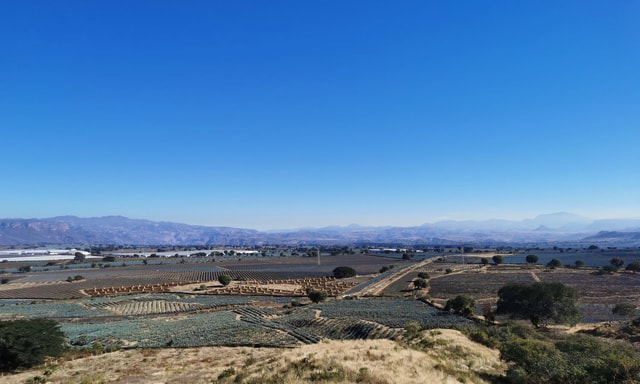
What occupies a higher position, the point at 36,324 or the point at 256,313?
the point at 36,324

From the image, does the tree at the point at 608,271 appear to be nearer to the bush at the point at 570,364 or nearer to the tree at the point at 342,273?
the tree at the point at 342,273

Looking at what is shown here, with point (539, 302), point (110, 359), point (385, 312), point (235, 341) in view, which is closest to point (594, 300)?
point (539, 302)

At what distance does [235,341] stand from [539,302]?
32.2 metres

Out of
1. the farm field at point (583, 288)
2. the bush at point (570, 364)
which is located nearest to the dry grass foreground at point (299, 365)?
the bush at point (570, 364)

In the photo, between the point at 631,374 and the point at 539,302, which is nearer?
the point at 631,374

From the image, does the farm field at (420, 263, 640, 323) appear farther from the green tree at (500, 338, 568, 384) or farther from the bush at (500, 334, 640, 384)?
the green tree at (500, 338, 568, 384)

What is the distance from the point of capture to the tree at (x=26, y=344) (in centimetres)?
2612

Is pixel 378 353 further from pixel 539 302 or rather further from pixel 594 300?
pixel 594 300

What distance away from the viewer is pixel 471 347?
2520cm

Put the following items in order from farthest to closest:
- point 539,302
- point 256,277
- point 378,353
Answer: point 256,277 < point 539,302 < point 378,353

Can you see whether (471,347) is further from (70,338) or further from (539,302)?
(70,338)

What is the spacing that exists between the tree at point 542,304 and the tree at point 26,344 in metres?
43.8

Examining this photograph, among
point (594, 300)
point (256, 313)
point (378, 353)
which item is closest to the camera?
point (378, 353)

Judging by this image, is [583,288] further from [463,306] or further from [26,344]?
[26,344]
